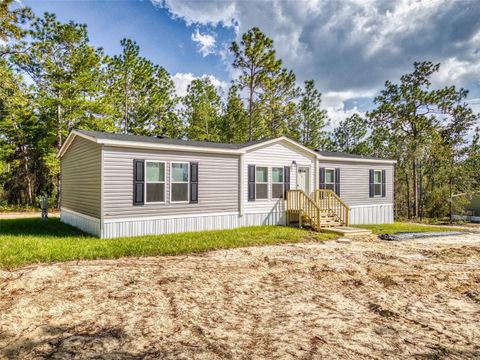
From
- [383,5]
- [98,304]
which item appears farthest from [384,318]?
[383,5]

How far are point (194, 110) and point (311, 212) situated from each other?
65.4 ft

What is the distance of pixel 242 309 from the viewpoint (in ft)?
14.8

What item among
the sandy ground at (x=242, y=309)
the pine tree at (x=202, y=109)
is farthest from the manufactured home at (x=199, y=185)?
the pine tree at (x=202, y=109)

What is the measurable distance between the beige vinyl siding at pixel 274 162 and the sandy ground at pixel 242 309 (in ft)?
18.0

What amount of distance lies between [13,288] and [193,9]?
1214 centimetres

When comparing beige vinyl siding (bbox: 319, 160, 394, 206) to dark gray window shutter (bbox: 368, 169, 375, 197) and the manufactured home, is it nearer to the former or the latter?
the manufactured home

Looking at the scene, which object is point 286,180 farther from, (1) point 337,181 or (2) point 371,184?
(2) point 371,184

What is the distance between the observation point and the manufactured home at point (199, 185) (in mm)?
9742

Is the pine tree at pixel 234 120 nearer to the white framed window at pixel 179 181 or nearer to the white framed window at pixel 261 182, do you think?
the white framed window at pixel 261 182

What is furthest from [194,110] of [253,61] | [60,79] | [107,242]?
[107,242]

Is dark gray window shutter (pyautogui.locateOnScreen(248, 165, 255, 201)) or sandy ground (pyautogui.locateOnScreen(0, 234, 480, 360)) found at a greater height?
dark gray window shutter (pyautogui.locateOnScreen(248, 165, 255, 201))

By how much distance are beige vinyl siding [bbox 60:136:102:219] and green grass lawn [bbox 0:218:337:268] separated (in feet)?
3.46

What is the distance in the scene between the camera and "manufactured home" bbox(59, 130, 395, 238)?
9.74 m

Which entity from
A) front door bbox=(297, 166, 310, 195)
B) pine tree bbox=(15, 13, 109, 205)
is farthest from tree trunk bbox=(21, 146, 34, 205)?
front door bbox=(297, 166, 310, 195)
